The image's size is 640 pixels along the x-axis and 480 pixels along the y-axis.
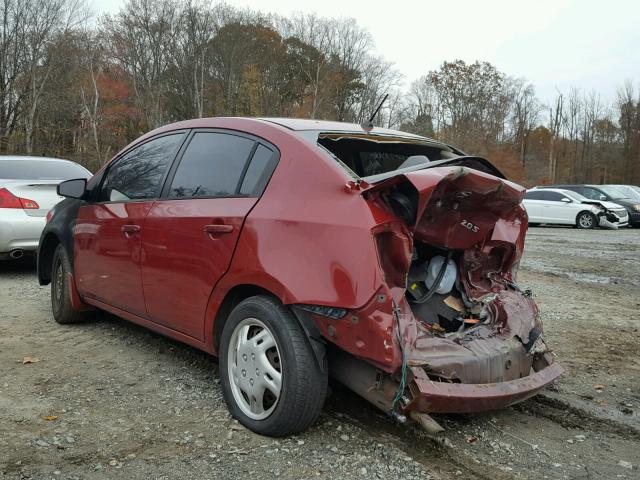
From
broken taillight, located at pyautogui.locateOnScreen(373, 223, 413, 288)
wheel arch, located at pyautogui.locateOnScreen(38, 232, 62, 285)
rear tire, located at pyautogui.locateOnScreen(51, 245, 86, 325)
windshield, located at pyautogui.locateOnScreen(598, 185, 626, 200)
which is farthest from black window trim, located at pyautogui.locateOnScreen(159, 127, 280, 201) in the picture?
windshield, located at pyautogui.locateOnScreen(598, 185, 626, 200)

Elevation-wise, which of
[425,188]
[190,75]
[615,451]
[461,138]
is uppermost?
[190,75]

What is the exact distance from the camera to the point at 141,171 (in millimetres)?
4066

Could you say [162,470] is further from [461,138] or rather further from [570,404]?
[461,138]

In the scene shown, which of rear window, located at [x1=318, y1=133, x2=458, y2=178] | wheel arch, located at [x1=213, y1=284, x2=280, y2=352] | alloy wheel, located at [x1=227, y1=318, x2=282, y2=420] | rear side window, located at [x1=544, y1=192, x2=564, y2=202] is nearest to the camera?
alloy wheel, located at [x1=227, y1=318, x2=282, y2=420]

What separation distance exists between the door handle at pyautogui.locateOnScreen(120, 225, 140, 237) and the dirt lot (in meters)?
0.93

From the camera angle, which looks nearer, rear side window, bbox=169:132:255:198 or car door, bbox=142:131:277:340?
car door, bbox=142:131:277:340

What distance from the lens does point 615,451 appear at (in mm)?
2871

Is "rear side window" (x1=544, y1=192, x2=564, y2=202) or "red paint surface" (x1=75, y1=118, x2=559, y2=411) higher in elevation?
"rear side window" (x1=544, y1=192, x2=564, y2=202)

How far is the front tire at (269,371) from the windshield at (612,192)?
22.2 metres

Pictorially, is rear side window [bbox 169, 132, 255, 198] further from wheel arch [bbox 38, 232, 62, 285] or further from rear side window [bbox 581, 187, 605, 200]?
rear side window [bbox 581, 187, 605, 200]

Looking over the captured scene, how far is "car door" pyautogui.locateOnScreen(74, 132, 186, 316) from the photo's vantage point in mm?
3812

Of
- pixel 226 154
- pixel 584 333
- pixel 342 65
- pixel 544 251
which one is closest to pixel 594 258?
pixel 544 251

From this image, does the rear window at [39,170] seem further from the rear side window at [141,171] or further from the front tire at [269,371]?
the front tire at [269,371]

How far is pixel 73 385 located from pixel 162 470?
1308mm
